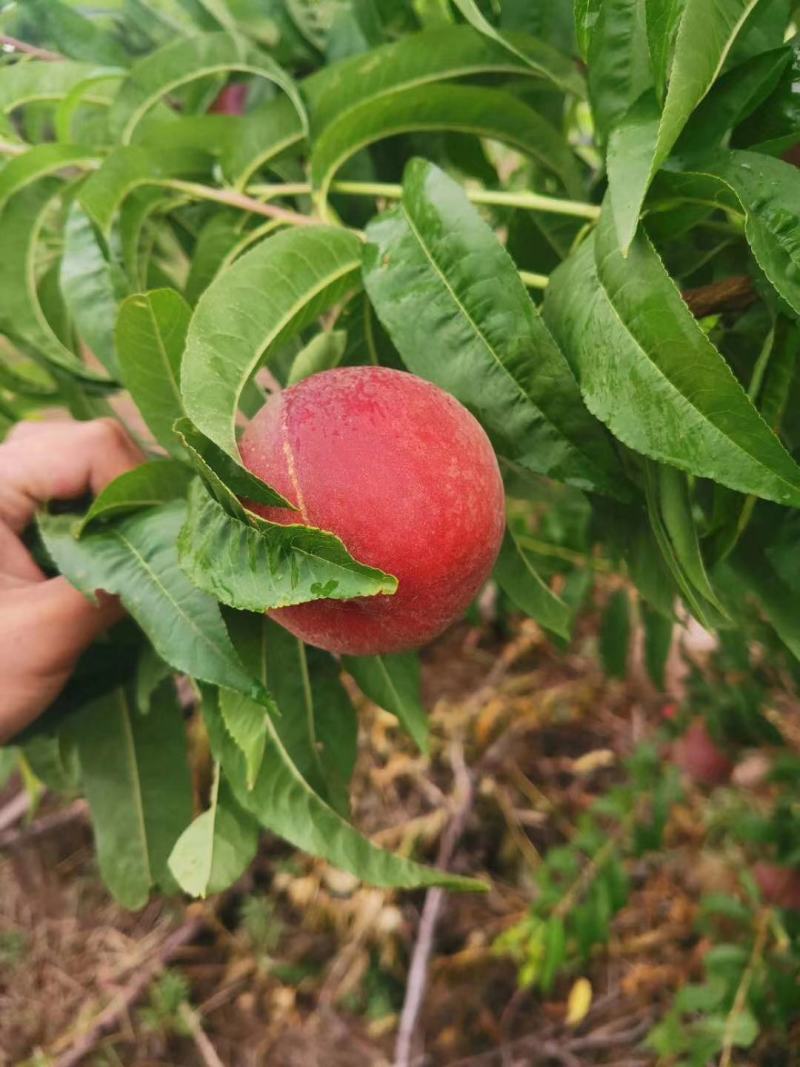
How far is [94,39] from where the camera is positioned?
88 centimetres

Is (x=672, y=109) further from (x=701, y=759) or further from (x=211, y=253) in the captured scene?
(x=701, y=759)

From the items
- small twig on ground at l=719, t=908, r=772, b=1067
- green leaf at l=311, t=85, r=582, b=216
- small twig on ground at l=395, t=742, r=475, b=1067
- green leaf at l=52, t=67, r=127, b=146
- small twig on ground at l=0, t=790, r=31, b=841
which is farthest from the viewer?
small twig on ground at l=0, t=790, r=31, b=841

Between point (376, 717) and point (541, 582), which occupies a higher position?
point (541, 582)

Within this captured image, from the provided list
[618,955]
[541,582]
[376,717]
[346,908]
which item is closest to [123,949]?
[346,908]

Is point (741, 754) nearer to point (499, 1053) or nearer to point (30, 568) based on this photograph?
point (499, 1053)

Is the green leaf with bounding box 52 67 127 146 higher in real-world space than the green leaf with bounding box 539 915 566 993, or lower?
higher

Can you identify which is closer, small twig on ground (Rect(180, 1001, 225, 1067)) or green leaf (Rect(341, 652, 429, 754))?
green leaf (Rect(341, 652, 429, 754))

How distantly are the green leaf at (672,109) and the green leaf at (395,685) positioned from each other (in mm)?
407

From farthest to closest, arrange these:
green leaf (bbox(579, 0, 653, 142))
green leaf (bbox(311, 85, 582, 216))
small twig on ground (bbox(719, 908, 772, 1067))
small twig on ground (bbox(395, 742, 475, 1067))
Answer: small twig on ground (bbox(395, 742, 475, 1067)) → small twig on ground (bbox(719, 908, 772, 1067)) → green leaf (bbox(311, 85, 582, 216)) → green leaf (bbox(579, 0, 653, 142))

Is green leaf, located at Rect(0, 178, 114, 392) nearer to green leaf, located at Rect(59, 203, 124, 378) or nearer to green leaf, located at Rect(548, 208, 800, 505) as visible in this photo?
green leaf, located at Rect(59, 203, 124, 378)

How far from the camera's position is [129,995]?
1.78m

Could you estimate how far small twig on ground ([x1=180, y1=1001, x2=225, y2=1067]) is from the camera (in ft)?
5.46

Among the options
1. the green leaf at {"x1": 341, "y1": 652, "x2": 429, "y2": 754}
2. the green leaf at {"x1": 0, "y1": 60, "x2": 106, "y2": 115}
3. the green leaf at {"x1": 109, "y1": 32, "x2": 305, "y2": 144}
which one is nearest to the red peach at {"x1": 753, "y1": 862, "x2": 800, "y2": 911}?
the green leaf at {"x1": 341, "y1": 652, "x2": 429, "y2": 754}

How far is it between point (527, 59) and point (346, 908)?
163cm
